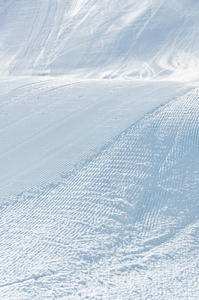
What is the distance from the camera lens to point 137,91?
9.57ft

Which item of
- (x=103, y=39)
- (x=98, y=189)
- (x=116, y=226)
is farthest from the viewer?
(x=103, y=39)

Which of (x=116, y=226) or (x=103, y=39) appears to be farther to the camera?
(x=103, y=39)

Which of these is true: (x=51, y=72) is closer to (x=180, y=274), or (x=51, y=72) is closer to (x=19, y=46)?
(x=19, y=46)

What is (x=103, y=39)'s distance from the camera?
17.5ft

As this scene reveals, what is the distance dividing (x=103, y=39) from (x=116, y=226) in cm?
398

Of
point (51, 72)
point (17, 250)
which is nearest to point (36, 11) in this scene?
point (51, 72)

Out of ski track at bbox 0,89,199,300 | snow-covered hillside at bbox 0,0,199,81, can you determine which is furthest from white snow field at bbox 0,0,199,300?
snow-covered hillside at bbox 0,0,199,81

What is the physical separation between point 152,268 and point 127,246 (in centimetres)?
14

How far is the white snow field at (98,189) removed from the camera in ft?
5.20

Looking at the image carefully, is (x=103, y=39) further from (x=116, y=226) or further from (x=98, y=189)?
(x=116, y=226)

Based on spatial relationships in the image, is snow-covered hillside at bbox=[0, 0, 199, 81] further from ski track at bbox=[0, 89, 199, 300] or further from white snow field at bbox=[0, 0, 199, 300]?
ski track at bbox=[0, 89, 199, 300]

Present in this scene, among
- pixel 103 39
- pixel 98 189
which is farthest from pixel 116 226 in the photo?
pixel 103 39

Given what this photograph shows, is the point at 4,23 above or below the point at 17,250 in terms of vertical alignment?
above

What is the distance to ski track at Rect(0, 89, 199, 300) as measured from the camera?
1.56 meters
